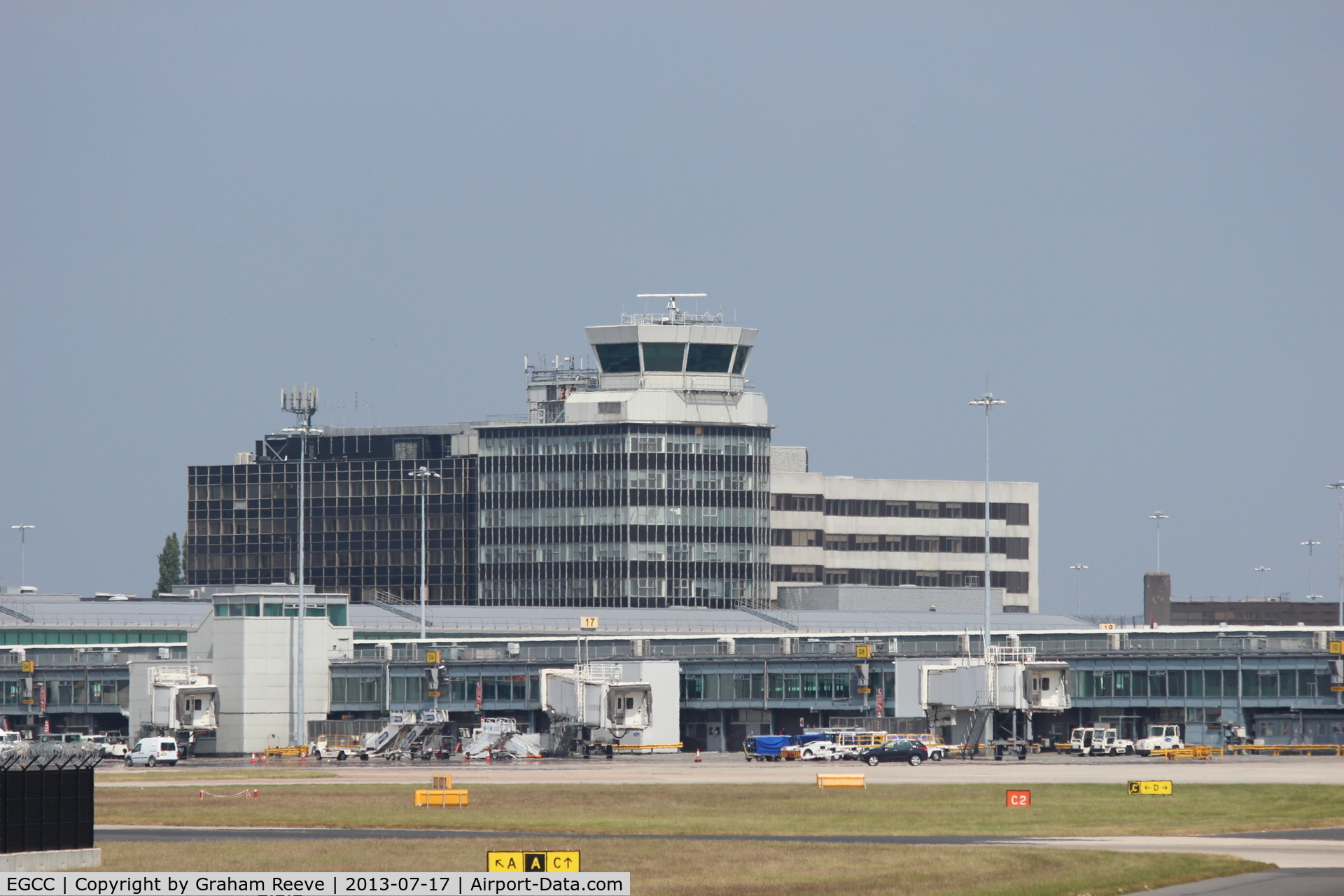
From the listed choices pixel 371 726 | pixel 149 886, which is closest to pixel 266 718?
pixel 371 726

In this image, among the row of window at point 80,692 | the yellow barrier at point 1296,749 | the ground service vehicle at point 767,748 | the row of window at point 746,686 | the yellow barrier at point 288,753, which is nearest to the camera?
the yellow barrier at point 1296,749

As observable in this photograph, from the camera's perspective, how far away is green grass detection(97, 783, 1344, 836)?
67.3 m

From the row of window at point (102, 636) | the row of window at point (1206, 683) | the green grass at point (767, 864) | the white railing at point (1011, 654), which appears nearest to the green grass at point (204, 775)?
the white railing at point (1011, 654)

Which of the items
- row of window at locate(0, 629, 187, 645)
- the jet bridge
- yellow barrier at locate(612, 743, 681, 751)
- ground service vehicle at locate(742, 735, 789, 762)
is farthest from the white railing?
row of window at locate(0, 629, 187, 645)

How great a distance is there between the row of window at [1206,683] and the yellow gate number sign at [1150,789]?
2363 inches

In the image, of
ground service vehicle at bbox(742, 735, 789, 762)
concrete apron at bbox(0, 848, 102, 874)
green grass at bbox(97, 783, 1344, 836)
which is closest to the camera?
concrete apron at bbox(0, 848, 102, 874)

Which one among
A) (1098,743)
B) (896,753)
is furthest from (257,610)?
(1098,743)

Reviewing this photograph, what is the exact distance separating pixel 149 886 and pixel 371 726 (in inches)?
4055

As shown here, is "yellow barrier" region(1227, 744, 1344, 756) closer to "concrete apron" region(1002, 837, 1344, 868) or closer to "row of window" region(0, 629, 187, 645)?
"concrete apron" region(1002, 837, 1344, 868)

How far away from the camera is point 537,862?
124 feet

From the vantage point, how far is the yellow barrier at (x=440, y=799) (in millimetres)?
77750

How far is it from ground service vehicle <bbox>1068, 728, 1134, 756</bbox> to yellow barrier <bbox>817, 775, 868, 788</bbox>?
44.9 metres

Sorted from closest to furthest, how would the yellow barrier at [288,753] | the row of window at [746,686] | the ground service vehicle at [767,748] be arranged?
1. the ground service vehicle at [767,748]
2. the yellow barrier at [288,753]
3. the row of window at [746,686]

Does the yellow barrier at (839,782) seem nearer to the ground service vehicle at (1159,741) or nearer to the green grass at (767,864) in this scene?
the green grass at (767,864)
